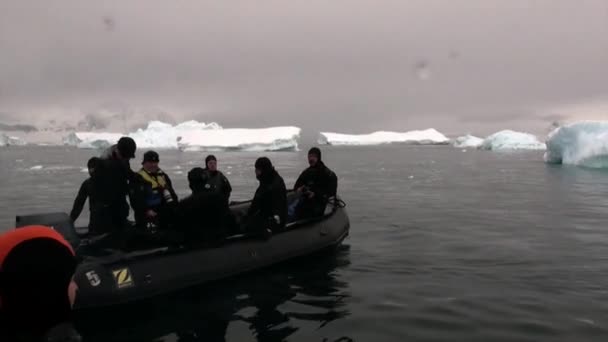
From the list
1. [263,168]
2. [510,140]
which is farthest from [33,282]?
[510,140]

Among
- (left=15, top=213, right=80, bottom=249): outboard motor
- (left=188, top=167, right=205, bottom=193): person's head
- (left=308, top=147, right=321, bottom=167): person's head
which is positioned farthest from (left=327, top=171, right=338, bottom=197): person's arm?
(left=15, top=213, right=80, bottom=249): outboard motor

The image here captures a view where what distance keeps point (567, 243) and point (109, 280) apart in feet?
30.4

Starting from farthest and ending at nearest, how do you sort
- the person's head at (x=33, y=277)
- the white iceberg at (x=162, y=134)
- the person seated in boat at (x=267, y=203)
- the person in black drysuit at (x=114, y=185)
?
the white iceberg at (x=162, y=134), the person seated in boat at (x=267, y=203), the person in black drysuit at (x=114, y=185), the person's head at (x=33, y=277)

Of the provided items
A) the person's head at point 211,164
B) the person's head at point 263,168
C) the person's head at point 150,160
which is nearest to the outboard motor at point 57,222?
the person's head at point 150,160

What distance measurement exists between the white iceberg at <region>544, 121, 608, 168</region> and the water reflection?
107 feet

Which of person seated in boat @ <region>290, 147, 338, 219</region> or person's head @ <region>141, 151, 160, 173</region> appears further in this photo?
person seated in boat @ <region>290, 147, 338, 219</region>

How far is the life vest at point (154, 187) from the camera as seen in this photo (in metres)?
7.50

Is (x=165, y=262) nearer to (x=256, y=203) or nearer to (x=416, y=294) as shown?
(x=256, y=203)

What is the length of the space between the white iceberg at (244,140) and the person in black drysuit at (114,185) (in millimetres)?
69877

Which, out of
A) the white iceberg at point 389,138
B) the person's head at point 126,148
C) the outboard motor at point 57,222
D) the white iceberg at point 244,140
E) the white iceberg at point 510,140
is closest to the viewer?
the outboard motor at point 57,222

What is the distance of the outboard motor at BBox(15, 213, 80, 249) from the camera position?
22.1 ft

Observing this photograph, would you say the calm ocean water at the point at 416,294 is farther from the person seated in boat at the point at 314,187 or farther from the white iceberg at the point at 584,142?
the white iceberg at the point at 584,142

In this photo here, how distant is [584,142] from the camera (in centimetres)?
3531

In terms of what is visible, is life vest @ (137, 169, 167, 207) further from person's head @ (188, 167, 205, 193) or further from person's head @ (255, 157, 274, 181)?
person's head @ (255, 157, 274, 181)
